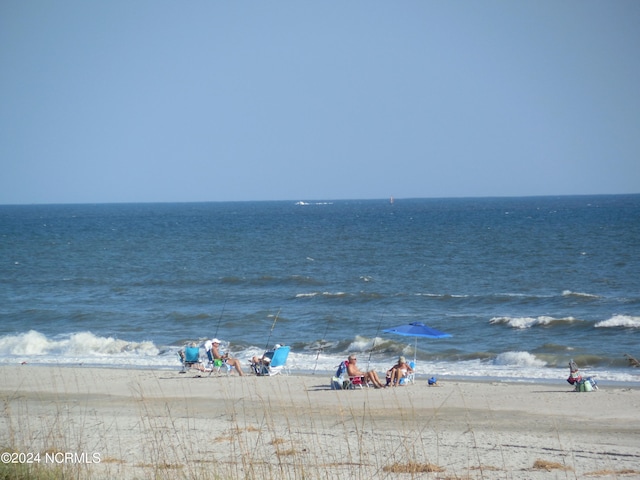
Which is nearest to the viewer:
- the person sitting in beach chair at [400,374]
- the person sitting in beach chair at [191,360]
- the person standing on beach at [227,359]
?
the person sitting in beach chair at [400,374]

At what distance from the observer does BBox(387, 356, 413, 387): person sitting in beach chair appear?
15525mm

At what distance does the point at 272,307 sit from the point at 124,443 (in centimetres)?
1781

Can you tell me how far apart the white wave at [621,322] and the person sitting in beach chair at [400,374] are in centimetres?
856

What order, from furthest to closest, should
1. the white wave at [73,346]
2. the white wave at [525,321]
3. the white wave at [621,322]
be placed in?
the white wave at [525,321] < the white wave at [621,322] < the white wave at [73,346]

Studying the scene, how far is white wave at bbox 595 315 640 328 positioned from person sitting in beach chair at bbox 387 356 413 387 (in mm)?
8558

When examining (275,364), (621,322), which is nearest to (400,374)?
(275,364)

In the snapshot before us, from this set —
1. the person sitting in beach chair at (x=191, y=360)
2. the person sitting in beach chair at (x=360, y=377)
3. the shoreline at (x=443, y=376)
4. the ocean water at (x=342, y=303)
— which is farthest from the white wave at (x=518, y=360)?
the person sitting in beach chair at (x=191, y=360)

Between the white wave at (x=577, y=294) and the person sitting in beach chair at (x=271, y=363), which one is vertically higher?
the person sitting in beach chair at (x=271, y=363)

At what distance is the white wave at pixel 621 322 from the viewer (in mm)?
21766

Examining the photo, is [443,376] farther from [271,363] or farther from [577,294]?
[577,294]

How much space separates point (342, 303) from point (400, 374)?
13.0 metres

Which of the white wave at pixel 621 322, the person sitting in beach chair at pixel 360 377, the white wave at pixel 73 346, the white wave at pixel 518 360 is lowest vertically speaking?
the white wave at pixel 73 346

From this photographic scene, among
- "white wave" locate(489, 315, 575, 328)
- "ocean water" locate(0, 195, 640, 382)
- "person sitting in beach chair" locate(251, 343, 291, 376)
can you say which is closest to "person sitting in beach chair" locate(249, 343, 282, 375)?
"person sitting in beach chair" locate(251, 343, 291, 376)

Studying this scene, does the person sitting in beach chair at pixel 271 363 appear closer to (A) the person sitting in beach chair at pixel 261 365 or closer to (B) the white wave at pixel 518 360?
(A) the person sitting in beach chair at pixel 261 365
